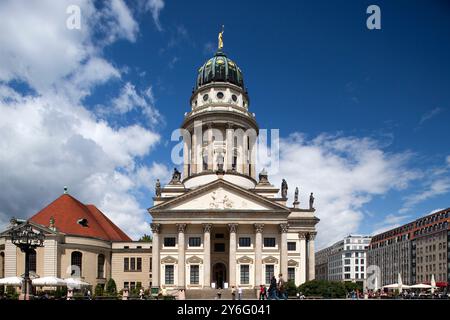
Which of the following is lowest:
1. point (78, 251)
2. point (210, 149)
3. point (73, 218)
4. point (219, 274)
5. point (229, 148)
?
point (219, 274)

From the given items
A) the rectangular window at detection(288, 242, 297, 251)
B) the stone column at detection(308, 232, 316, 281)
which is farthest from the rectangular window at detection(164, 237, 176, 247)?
the stone column at detection(308, 232, 316, 281)

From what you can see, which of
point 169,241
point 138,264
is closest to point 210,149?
point 169,241

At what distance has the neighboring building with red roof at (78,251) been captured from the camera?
62.4 metres

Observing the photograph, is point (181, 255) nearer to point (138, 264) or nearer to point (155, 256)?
point (155, 256)

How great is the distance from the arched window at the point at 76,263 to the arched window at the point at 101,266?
370 cm

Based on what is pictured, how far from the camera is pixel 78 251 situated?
65.0 meters

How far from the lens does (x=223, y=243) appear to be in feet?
224

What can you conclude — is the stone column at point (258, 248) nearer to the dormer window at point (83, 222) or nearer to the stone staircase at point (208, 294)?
the stone staircase at point (208, 294)

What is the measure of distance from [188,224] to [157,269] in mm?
7620

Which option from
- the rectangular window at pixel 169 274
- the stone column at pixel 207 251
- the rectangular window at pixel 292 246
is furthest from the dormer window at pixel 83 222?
the rectangular window at pixel 292 246

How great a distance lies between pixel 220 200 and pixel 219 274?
40.4 feet

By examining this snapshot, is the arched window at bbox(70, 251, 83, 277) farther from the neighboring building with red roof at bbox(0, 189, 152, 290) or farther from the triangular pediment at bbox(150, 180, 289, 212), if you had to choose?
the triangular pediment at bbox(150, 180, 289, 212)

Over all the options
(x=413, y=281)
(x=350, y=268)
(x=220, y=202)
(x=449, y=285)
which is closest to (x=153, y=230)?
(x=220, y=202)
